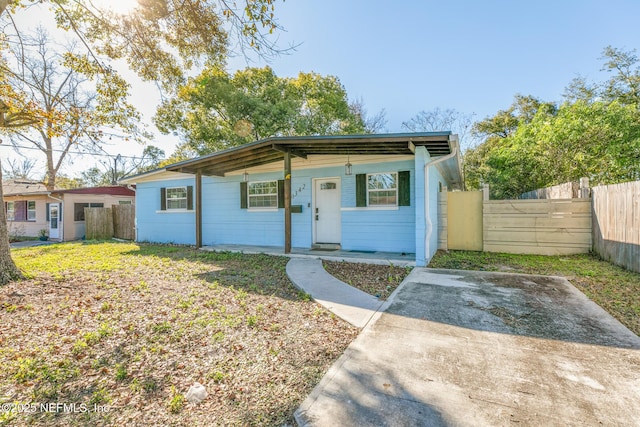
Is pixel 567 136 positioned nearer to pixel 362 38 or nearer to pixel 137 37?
pixel 362 38

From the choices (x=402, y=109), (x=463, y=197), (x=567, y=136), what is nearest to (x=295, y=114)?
(x=402, y=109)

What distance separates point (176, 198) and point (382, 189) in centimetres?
742

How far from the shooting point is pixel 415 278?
5.10 meters

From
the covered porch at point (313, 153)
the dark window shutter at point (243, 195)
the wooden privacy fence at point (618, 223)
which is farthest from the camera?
the dark window shutter at point (243, 195)

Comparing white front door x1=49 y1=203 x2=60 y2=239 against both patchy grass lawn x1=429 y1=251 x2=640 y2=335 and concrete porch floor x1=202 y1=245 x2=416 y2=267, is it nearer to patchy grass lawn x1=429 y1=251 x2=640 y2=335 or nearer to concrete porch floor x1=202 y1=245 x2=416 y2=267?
concrete porch floor x1=202 y1=245 x2=416 y2=267

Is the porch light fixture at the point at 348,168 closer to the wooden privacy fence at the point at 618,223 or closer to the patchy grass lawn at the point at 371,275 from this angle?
the patchy grass lawn at the point at 371,275

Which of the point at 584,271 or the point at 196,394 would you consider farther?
the point at 584,271

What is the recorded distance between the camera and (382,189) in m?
7.17

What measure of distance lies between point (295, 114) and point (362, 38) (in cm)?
766

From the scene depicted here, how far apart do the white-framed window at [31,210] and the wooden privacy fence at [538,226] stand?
68.8ft

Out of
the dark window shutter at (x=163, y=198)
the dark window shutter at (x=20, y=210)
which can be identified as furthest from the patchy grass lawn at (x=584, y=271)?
the dark window shutter at (x=20, y=210)

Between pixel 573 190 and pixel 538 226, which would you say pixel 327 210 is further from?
pixel 573 190

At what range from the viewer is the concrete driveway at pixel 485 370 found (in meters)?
1.77

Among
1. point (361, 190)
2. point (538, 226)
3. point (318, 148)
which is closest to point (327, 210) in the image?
point (361, 190)
